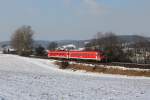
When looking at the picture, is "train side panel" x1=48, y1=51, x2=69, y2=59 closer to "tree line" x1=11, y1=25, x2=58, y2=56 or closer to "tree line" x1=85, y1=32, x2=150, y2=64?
"tree line" x1=85, y1=32, x2=150, y2=64

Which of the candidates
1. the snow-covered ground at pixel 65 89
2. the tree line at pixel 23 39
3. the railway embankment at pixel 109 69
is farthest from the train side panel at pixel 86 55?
the tree line at pixel 23 39

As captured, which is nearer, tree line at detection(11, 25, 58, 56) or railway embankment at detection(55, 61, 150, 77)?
railway embankment at detection(55, 61, 150, 77)

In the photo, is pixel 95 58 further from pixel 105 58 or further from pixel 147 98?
pixel 147 98

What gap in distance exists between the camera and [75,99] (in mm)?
15375

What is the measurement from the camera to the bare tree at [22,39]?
178350 millimetres

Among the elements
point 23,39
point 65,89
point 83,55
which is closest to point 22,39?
point 23,39

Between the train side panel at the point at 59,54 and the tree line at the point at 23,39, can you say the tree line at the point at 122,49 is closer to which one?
the train side panel at the point at 59,54

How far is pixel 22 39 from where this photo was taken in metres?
184

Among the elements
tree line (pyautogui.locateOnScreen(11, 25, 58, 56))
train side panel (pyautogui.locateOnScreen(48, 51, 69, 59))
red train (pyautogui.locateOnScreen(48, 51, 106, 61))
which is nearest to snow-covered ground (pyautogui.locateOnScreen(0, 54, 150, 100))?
red train (pyautogui.locateOnScreen(48, 51, 106, 61))

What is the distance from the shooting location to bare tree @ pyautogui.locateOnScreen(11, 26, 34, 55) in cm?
17835

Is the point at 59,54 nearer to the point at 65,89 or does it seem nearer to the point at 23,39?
the point at 65,89

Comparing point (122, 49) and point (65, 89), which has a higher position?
point (122, 49)

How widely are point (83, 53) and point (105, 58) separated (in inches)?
244

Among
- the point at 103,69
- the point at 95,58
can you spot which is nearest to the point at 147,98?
the point at 103,69
